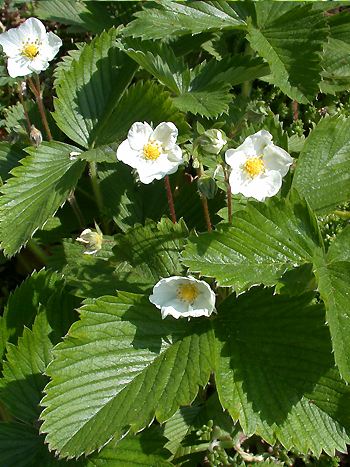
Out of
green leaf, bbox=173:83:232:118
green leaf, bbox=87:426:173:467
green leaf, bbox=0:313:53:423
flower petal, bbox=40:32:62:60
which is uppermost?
flower petal, bbox=40:32:62:60

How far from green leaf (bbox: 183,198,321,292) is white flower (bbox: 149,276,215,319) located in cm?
8

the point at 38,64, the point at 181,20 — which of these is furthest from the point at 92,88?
the point at 181,20

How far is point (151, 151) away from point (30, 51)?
79 cm

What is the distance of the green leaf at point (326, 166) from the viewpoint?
82.7 inches

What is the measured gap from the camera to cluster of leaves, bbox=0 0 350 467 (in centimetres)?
185

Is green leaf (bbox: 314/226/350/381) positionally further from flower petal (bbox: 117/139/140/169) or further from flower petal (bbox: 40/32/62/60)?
flower petal (bbox: 40/32/62/60)

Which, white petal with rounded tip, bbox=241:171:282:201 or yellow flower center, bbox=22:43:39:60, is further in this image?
yellow flower center, bbox=22:43:39:60

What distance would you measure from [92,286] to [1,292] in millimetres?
948

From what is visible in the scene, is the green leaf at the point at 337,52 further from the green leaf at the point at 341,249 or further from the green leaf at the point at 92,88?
the green leaf at the point at 341,249

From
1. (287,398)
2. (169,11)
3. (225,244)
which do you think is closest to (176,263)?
(225,244)

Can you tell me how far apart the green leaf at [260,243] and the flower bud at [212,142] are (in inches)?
7.7

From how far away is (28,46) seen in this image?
2529 millimetres

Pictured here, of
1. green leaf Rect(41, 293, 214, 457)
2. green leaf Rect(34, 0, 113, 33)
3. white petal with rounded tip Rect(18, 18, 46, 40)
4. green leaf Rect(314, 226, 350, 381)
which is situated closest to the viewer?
green leaf Rect(314, 226, 350, 381)

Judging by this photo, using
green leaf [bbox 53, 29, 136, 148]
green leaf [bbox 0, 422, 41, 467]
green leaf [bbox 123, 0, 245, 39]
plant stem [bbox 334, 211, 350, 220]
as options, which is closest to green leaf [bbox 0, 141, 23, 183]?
green leaf [bbox 53, 29, 136, 148]
